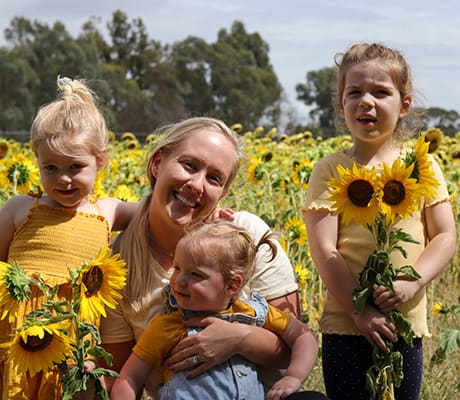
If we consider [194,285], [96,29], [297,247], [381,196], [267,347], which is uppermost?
[381,196]

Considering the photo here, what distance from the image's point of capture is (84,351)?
183 cm

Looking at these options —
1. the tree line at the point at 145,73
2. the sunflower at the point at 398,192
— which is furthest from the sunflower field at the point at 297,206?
the tree line at the point at 145,73

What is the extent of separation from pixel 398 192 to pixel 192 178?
483 mm

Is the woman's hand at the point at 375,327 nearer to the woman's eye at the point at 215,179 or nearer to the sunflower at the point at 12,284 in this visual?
the woman's eye at the point at 215,179

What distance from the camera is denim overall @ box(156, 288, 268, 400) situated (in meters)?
2.06

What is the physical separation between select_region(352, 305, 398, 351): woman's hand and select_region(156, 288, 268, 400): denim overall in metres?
0.29

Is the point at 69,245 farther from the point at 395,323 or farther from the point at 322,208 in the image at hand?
the point at 395,323

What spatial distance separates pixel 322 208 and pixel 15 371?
85 cm

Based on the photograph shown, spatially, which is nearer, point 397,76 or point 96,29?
point 397,76

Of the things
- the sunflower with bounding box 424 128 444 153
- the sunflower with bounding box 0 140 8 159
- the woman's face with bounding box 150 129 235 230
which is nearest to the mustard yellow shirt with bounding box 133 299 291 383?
the woman's face with bounding box 150 129 235 230

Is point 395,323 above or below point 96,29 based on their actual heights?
above

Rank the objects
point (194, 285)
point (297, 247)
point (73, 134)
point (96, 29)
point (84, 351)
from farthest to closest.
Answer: point (96, 29)
point (297, 247)
point (73, 134)
point (194, 285)
point (84, 351)

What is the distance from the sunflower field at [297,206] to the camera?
9.84 feet

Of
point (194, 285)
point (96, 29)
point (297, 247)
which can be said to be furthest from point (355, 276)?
point (96, 29)
